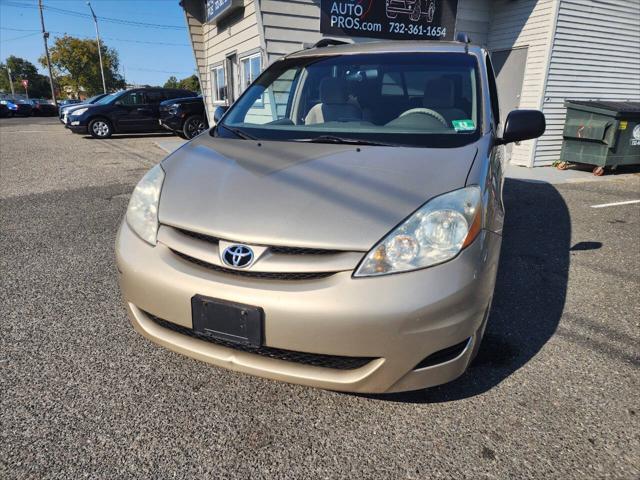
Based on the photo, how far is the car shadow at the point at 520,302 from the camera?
1.97 meters

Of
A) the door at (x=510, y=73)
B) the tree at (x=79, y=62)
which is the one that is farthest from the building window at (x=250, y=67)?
the tree at (x=79, y=62)

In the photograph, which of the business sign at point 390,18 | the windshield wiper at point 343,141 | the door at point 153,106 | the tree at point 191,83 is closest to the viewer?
the windshield wiper at point 343,141

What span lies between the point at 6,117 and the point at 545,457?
1510 inches

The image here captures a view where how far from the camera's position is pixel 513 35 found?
8.73 m

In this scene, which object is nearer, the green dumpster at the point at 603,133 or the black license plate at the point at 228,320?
the black license plate at the point at 228,320

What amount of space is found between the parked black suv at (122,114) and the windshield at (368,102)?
12.2 metres

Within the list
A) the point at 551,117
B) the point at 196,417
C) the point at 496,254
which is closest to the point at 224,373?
the point at 196,417

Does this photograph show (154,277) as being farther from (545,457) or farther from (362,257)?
(545,457)

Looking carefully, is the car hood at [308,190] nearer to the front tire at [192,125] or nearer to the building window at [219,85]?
the building window at [219,85]

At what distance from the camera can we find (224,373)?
2029 mm

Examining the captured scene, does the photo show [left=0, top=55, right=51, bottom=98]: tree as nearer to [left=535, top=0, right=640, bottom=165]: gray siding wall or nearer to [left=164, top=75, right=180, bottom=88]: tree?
[left=164, top=75, right=180, bottom=88]: tree

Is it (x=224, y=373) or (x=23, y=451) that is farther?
(x=224, y=373)

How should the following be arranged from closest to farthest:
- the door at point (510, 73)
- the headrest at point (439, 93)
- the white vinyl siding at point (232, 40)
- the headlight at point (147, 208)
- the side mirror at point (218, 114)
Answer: the headlight at point (147, 208) → the headrest at point (439, 93) → the side mirror at point (218, 114) → the white vinyl siding at point (232, 40) → the door at point (510, 73)

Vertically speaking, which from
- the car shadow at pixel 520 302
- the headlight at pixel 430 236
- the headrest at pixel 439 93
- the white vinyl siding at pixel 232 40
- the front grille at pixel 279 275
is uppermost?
the white vinyl siding at pixel 232 40
